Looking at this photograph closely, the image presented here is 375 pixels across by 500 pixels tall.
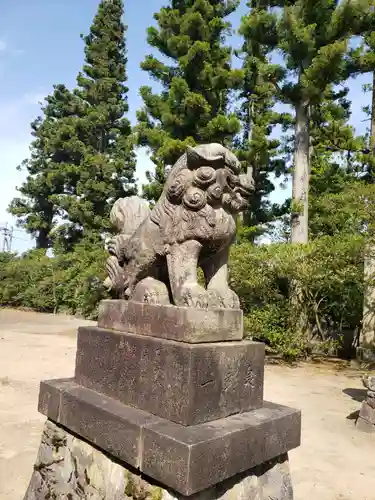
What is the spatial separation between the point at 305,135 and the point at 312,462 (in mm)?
10122

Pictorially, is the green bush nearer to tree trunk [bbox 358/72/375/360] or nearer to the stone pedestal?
tree trunk [bbox 358/72/375/360]

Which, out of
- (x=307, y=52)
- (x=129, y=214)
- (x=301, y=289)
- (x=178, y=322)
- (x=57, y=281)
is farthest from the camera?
(x=57, y=281)

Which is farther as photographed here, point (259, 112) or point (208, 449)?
point (259, 112)

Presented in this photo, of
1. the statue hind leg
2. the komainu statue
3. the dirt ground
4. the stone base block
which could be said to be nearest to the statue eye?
the komainu statue

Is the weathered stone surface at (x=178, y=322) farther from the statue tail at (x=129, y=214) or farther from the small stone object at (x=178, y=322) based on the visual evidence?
the statue tail at (x=129, y=214)

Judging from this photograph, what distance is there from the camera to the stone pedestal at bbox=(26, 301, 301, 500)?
193 cm

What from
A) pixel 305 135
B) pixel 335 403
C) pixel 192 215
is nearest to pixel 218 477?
pixel 192 215

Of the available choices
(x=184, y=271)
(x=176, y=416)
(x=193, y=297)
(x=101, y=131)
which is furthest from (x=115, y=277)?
(x=101, y=131)

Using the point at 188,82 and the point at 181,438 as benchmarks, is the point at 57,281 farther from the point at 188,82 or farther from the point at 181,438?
the point at 181,438

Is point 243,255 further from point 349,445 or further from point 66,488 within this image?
point 66,488

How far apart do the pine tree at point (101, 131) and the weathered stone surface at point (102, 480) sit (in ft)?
57.9

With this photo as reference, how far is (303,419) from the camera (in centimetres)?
533

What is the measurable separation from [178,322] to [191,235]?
1.66 feet

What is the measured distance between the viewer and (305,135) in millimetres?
12336
